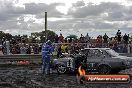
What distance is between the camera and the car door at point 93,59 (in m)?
19.7

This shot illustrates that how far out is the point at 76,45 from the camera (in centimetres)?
2964

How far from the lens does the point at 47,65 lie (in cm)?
2061

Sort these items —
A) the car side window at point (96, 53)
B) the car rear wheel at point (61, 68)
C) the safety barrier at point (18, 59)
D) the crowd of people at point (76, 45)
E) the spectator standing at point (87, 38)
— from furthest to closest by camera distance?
the spectator standing at point (87, 38) → the crowd of people at point (76, 45) → the safety barrier at point (18, 59) → the car rear wheel at point (61, 68) → the car side window at point (96, 53)

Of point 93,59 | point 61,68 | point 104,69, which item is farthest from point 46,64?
point 104,69

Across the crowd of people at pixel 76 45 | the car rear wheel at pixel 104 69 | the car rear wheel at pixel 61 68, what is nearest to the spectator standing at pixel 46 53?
the car rear wheel at pixel 61 68

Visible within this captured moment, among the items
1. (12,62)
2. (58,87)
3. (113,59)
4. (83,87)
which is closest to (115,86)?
(83,87)

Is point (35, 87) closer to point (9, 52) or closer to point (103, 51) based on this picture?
point (103, 51)

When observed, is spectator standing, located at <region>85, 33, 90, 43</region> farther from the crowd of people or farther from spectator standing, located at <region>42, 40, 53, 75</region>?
spectator standing, located at <region>42, 40, 53, 75</region>

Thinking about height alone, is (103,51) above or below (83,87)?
above

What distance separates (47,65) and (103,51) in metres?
3.22

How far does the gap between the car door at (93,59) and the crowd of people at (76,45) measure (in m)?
7.98

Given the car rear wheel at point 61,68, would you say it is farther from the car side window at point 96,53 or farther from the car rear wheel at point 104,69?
the car rear wheel at point 104,69

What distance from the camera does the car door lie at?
19656mm

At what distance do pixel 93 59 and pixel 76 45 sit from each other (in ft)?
32.5
